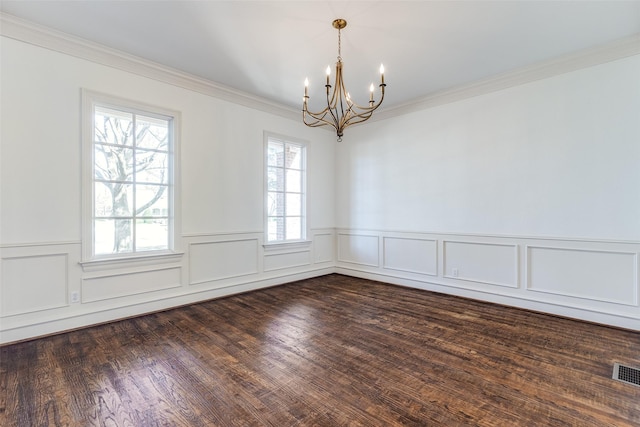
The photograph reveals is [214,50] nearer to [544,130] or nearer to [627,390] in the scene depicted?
[544,130]

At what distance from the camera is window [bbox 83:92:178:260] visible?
3.11 metres

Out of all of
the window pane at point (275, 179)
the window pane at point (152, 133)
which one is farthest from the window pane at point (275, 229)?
the window pane at point (152, 133)

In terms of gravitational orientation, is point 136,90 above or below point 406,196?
above

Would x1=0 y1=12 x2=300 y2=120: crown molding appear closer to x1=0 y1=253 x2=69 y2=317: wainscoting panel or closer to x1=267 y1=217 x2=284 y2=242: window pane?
x1=267 y1=217 x2=284 y2=242: window pane

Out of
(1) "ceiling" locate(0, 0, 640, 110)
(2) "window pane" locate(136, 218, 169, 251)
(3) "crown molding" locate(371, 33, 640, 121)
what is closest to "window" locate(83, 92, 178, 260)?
(2) "window pane" locate(136, 218, 169, 251)

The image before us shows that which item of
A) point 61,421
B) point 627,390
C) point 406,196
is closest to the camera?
point 61,421

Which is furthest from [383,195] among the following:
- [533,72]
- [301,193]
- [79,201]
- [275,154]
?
[79,201]

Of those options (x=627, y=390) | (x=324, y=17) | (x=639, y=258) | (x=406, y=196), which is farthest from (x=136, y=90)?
(x=639, y=258)

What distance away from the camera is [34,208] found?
2.77 metres

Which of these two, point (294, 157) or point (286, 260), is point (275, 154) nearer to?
point (294, 157)

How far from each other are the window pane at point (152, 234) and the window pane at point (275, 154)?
184 centimetres

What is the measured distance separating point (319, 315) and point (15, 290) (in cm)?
287

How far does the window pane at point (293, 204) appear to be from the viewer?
509 cm

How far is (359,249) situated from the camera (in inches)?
210
